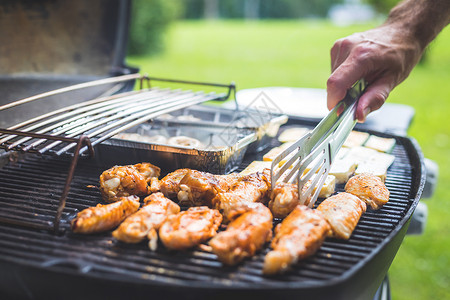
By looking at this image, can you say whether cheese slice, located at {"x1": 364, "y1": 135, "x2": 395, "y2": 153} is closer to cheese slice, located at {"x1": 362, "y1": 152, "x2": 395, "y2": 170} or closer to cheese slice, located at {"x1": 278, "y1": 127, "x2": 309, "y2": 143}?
cheese slice, located at {"x1": 362, "y1": 152, "x2": 395, "y2": 170}

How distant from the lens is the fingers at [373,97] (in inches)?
98.6

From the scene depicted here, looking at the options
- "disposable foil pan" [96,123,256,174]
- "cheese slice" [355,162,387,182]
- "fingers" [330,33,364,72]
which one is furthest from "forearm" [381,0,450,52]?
A: "disposable foil pan" [96,123,256,174]

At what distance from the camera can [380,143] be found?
3252 mm

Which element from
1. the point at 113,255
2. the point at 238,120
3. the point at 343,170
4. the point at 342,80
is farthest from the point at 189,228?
the point at 238,120

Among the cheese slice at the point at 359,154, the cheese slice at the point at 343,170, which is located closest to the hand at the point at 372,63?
the cheese slice at the point at 343,170

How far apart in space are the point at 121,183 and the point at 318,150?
1057 millimetres

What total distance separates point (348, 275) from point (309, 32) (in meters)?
23.6

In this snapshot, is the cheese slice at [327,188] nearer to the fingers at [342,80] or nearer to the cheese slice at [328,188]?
the cheese slice at [328,188]

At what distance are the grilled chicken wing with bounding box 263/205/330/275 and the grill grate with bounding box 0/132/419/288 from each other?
60 millimetres

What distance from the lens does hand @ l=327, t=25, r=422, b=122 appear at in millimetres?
2570

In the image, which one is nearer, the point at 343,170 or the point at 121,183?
the point at 121,183

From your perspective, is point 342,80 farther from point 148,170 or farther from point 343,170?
point 148,170

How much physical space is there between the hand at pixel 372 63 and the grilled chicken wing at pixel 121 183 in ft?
4.20

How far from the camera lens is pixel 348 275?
5.01 feet
